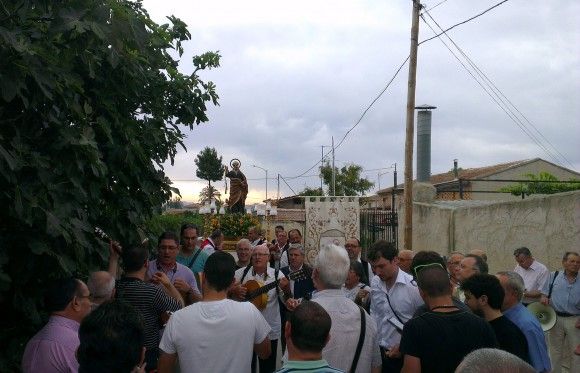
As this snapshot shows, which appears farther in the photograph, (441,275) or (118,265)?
(118,265)

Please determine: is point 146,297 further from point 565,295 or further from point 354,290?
point 565,295

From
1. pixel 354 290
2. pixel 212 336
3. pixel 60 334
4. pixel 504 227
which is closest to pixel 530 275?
pixel 354 290

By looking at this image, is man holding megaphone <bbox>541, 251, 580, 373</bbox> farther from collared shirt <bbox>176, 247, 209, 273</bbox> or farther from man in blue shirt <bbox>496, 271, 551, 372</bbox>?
collared shirt <bbox>176, 247, 209, 273</bbox>

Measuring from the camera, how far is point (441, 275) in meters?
4.41

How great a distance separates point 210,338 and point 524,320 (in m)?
2.29

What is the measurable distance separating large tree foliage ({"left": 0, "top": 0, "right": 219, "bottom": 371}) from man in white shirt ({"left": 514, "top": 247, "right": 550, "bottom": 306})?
6660mm

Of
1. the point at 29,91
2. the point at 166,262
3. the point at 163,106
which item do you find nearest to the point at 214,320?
the point at 29,91

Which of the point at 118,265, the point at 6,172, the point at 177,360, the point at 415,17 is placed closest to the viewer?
the point at 6,172

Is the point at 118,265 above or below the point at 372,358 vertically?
above

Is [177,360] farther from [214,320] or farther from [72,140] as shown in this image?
[72,140]

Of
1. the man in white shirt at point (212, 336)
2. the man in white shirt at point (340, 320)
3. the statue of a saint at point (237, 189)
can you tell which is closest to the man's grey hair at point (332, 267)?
the man in white shirt at point (340, 320)

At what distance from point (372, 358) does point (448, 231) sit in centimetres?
1331

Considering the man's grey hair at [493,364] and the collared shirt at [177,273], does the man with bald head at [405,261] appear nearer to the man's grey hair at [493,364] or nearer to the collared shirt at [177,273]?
the collared shirt at [177,273]

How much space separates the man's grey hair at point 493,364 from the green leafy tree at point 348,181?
186ft
